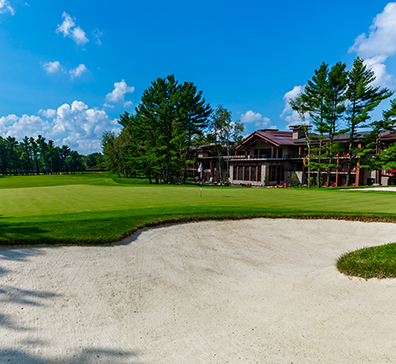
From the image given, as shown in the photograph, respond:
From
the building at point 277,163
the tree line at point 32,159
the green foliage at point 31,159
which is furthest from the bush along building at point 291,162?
the green foliage at point 31,159

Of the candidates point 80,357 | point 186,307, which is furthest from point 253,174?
point 80,357

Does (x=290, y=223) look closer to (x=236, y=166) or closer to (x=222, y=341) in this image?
(x=222, y=341)

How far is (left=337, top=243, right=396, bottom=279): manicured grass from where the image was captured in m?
6.55

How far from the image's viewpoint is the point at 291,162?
5378 centimetres

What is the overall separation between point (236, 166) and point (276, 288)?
5345 cm

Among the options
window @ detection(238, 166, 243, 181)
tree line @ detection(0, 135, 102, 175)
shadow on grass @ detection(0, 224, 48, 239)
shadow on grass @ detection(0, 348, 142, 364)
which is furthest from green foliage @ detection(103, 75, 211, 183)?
tree line @ detection(0, 135, 102, 175)

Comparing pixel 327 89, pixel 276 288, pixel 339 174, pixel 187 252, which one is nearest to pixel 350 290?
pixel 276 288

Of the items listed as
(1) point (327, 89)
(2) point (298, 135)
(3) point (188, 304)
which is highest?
(1) point (327, 89)

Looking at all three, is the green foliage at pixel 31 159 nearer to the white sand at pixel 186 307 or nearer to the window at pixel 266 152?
the window at pixel 266 152

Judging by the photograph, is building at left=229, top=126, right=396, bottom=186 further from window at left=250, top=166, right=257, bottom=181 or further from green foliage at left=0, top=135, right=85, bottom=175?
green foliage at left=0, top=135, right=85, bottom=175

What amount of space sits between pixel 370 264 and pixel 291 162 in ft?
162

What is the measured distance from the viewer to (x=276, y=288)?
6.52 metres

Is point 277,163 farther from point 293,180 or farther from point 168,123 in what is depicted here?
point 168,123

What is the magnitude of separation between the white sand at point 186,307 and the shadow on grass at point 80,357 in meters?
0.02
